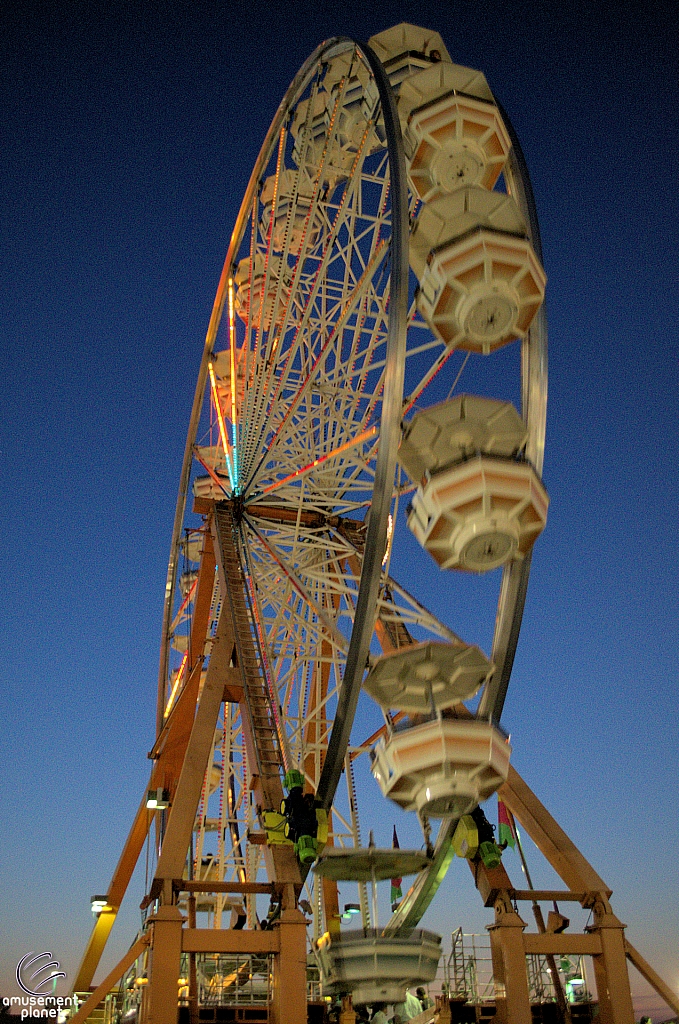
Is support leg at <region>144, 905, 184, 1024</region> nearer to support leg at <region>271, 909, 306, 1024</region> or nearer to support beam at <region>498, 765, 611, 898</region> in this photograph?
support leg at <region>271, 909, 306, 1024</region>

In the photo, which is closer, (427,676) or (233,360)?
(427,676)

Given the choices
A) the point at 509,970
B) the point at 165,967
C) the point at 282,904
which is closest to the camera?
the point at 165,967

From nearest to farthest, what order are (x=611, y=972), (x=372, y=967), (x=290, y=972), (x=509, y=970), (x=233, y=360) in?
(x=372, y=967) < (x=290, y=972) < (x=509, y=970) < (x=611, y=972) < (x=233, y=360)

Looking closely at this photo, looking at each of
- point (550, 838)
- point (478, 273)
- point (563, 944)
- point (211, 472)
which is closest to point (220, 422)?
point (211, 472)

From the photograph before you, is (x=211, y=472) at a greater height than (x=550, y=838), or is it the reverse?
(x=211, y=472)

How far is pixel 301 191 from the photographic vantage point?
1698 cm

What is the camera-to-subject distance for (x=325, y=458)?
1572 cm

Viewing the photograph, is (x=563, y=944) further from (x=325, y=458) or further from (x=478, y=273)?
(x=325, y=458)

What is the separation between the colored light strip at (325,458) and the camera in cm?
1471

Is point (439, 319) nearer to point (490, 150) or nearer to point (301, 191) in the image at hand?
point (490, 150)

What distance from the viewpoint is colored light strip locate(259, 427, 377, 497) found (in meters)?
14.7

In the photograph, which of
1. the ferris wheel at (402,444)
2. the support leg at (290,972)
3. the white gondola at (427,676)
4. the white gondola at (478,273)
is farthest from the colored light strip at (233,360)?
the support leg at (290,972)

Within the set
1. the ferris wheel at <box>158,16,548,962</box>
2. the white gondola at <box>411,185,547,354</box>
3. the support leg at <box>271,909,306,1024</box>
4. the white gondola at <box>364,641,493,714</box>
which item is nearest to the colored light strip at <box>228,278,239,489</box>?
the ferris wheel at <box>158,16,548,962</box>

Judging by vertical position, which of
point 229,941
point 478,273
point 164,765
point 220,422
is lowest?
point 229,941
